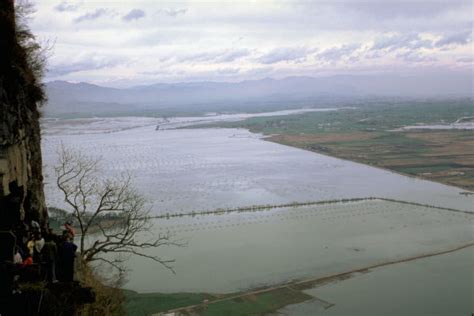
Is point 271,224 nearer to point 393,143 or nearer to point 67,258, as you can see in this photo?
point 67,258

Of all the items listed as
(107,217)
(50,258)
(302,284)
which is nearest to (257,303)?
(302,284)

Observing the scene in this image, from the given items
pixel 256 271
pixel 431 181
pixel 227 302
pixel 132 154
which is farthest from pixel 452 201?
pixel 132 154

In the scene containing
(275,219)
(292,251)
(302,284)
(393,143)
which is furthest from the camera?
(393,143)

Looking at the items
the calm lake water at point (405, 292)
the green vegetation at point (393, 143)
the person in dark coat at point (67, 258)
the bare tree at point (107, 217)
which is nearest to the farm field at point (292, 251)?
the calm lake water at point (405, 292)

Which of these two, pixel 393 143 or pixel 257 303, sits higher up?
pixel 393 143

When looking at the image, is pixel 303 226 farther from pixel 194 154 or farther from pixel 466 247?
pixel 194 154

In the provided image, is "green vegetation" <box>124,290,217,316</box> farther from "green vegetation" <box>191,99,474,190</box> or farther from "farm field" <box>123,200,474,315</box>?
"green vegetation" <box>191,99,474,190</box>

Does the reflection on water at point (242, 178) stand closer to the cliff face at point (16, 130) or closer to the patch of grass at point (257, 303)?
the patch of grass at point (257, 303)

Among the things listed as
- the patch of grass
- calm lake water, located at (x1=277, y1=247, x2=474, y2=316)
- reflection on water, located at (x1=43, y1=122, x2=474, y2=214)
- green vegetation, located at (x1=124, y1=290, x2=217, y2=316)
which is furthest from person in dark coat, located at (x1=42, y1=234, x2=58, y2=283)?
reflection on water, located at (x1=43, y1=122, x2=474, y2=214)
